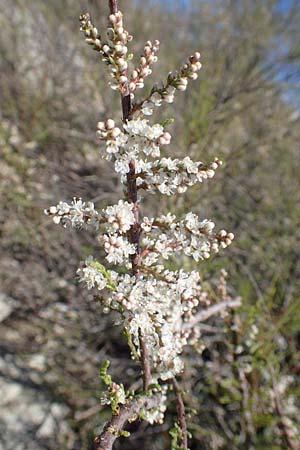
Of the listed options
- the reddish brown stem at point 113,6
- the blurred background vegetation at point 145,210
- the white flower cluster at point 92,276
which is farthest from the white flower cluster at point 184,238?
the blurred background vegetation at point 145,210

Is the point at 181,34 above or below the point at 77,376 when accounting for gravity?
above

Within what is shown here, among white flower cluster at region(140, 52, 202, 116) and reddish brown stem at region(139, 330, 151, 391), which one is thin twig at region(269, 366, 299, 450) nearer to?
reddish brown stem at region(139, 330, 151, 391)

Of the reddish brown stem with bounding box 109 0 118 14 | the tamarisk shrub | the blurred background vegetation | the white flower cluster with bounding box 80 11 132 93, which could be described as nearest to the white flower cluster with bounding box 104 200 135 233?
the tamarisk shrub

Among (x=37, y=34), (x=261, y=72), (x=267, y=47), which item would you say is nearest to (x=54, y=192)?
(x=37, y=34)

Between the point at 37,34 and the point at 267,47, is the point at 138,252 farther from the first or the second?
the point at 267,47

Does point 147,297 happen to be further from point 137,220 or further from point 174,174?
point 174,174

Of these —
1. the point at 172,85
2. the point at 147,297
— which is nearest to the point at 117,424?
the point at 147,297
